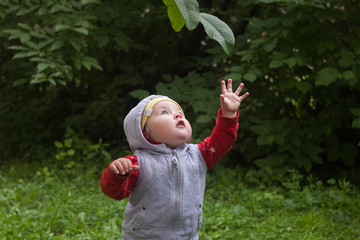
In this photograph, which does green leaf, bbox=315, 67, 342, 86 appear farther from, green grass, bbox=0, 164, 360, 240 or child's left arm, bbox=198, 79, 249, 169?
child's left arm, bbox=198, 79, 249, 169

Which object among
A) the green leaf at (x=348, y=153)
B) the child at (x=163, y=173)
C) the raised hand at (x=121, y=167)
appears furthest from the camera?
the green leaf at (x=348, y=153)

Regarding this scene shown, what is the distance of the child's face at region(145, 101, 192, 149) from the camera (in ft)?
6.02

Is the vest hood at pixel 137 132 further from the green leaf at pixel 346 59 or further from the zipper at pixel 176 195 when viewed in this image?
the green leaf at pixel 346 59

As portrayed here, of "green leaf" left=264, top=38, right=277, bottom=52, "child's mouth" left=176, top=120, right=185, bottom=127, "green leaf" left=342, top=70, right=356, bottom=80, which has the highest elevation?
"child's mouth" left=176, top=120, right=185, bottom=127

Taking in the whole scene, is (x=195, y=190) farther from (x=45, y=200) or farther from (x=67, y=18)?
(x=67, y=18)

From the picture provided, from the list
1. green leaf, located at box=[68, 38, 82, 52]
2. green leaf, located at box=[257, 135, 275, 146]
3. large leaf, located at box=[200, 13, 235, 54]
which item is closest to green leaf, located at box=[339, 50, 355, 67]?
green leaf, located at box=[257, 135, 275, 146]

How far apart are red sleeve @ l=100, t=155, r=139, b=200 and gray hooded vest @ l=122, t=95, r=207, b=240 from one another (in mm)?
32

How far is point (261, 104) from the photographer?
4.49 meters

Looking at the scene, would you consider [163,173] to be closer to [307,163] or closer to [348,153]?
[307,163]

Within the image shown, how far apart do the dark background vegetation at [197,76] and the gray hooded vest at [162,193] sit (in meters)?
1.90

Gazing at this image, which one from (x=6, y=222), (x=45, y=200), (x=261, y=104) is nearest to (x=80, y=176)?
(x=45, y=200)

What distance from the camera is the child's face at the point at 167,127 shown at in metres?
1.84

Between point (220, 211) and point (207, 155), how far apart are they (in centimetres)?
157

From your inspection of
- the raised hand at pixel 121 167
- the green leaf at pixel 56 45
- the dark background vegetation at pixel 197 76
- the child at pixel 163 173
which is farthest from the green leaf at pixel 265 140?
the raised hand at pixel 121 167
